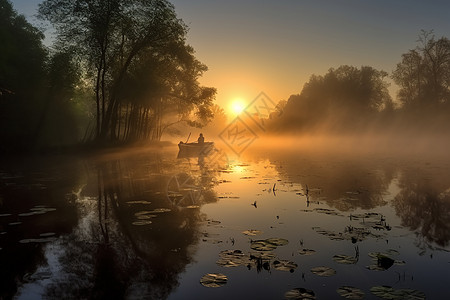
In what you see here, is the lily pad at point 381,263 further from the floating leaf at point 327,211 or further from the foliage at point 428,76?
the foliage at point 428,76

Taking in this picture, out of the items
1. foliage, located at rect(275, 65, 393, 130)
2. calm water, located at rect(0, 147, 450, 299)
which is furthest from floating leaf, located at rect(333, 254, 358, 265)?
foliage, located at rect(275, 65, 393, 130)

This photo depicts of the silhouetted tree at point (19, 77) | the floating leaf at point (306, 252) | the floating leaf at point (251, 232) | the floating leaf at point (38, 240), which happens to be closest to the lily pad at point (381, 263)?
the floating leaf at point (306, 252)

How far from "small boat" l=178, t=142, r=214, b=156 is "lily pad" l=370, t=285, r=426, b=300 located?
1273 inches

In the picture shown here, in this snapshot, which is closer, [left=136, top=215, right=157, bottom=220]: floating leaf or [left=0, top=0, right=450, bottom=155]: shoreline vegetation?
[left=136, top=215, right=157, bottom=220]: floating leaf

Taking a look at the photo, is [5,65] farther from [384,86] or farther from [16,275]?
[384,86]

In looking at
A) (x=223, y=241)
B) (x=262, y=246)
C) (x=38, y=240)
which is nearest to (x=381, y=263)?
(x=262, y=246)

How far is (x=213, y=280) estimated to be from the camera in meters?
5.04

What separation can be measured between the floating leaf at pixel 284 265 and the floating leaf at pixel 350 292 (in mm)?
922

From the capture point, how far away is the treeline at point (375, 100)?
54.6 m

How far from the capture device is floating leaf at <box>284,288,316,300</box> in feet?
14.5

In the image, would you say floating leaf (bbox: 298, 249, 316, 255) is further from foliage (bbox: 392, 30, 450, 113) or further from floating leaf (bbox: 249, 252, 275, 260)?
foliage (bbox: 392, 30, 450, 113)

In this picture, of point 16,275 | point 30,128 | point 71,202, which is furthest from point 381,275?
point 30,128

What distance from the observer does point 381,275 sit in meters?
5.14

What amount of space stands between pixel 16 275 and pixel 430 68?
6523cm
